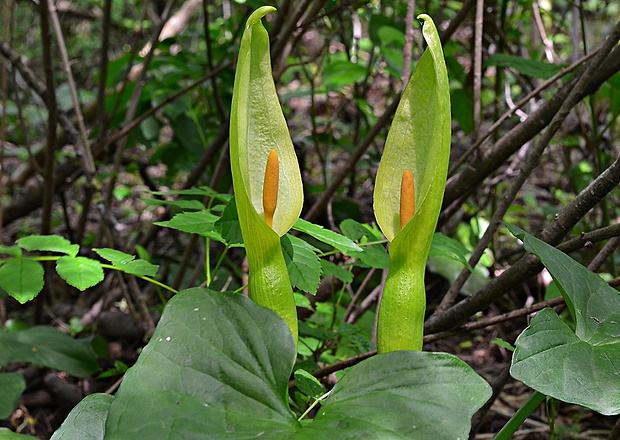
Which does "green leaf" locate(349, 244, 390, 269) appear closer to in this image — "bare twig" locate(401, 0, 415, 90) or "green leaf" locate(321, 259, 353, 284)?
"green leaf" locate(321, 259, 353, 284)

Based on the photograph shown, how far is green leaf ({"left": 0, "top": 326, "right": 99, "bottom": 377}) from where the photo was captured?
1310mm

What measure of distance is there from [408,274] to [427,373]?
0.15m

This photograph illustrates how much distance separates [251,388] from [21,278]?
0.46 metres

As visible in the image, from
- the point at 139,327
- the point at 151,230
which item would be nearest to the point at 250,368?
the point at 139,327

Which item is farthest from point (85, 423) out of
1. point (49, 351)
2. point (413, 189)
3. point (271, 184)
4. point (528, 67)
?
point (528, 67)

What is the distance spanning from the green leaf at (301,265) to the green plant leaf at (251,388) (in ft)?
0.61

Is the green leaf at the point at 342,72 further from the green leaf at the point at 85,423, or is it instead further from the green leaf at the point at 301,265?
the green leaf at the point at 85,423

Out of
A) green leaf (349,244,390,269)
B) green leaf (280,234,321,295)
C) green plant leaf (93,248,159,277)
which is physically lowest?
green plant leaf (93,248,159,277)

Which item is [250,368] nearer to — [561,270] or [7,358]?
[561,270]

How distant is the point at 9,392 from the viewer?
3.93ft

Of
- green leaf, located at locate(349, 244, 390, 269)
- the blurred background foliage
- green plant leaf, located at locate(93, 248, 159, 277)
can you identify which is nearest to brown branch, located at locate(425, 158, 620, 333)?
the blurred background foliage

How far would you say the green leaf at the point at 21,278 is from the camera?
0.81 m

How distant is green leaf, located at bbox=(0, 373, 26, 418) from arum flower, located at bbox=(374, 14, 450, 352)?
837mm

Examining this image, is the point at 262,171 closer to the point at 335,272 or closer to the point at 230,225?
the point at 230,225
